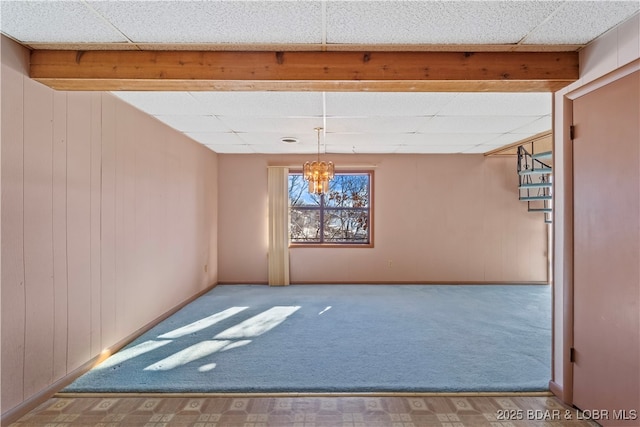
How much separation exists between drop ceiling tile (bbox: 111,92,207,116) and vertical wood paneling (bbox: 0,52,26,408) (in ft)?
3.05

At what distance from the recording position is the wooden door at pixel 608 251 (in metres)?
1.76

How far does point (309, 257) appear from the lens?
5.88 meters

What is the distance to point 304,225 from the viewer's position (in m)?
6.17

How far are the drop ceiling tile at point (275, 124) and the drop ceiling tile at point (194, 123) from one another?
11 centimetres

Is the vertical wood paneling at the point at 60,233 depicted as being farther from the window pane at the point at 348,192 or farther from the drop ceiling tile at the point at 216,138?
the window pane at the point at 348,192

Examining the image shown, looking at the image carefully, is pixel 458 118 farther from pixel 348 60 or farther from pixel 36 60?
pixel 36 60

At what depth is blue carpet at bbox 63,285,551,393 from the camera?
2422 millimetres

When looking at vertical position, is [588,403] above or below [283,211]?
below

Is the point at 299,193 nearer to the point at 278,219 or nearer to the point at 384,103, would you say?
the point at 278,219

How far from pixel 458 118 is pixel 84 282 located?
12.7 ft

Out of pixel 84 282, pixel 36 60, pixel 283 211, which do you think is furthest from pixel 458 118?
pixel 84 282

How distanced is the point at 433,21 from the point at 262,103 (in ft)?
5.65

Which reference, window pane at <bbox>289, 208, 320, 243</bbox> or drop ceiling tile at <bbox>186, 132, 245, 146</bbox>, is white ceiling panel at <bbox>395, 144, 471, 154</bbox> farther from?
drop ceiling tile at <bbox>186, 132, 245, 146</bbox>

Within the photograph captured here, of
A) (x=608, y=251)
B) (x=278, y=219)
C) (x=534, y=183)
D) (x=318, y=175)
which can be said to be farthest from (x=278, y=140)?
(x=534, y=183)
